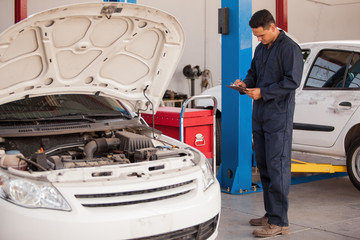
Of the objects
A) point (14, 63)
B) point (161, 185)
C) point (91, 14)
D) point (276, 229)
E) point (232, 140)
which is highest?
point (91, 14)

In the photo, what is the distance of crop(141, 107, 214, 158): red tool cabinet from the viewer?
5.27m

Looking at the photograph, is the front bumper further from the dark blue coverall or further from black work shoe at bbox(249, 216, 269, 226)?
black work shoe at bbox(249, 216, 269, 226)

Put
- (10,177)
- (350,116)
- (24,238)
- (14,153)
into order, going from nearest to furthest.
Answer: (24,238) < (10,177) < (14,153) < (350,116)

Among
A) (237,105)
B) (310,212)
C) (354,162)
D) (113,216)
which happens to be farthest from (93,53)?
(354,162)

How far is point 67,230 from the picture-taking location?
8.36ft

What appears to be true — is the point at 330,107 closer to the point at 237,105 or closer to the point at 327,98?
the point at 327,98

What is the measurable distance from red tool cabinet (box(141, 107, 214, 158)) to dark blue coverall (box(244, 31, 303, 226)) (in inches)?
48.6

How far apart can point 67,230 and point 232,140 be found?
131 inches

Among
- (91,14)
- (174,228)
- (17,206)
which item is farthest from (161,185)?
(91,14)

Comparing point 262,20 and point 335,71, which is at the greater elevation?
point 262,20

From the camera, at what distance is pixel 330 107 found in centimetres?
563

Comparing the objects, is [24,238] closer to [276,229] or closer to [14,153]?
[14,153]

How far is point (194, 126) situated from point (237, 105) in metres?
0.61

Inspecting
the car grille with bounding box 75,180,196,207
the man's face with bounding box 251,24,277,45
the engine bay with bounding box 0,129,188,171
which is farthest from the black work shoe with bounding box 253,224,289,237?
the man's face with bounding box 251,24,277,45
